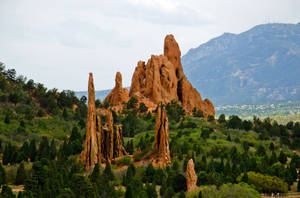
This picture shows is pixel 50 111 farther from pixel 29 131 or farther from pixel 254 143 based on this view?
pixel 254 143

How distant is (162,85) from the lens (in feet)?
324

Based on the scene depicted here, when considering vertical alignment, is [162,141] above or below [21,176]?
above

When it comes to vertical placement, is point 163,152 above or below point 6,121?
below

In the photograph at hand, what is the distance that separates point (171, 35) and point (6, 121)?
1961 inches

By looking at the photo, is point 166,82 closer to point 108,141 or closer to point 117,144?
point 117,144

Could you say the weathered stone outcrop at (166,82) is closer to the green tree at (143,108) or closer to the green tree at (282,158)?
the green tree at (143,108)

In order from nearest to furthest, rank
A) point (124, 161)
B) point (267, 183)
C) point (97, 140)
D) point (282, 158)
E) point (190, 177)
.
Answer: point (190, 177) < point (267, 183) < point (97, 140) < point (124, 161) < point (282, 158)

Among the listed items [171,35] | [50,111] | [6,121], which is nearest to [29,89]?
[50,111]

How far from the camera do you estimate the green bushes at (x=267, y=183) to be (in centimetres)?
4731

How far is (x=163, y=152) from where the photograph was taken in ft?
177

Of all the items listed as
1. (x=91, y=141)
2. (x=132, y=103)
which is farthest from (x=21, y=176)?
(x=132, y=103)

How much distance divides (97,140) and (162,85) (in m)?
48.2

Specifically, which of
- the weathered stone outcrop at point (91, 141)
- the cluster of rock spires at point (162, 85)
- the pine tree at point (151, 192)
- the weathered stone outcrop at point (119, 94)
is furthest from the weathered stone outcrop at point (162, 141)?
the weathered stone outcrop at point (119, 94)

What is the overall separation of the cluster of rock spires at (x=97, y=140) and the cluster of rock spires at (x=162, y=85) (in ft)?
130
